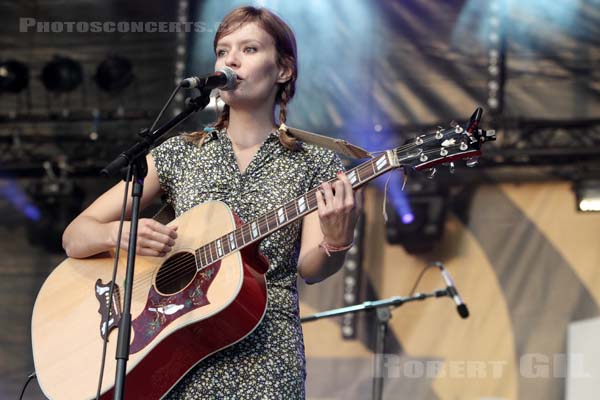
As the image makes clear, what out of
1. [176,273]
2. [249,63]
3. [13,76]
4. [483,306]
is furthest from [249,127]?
[13,76]

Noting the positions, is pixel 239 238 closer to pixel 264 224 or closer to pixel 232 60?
pixel 264 224

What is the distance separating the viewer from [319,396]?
6277 millimetres

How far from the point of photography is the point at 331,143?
9.03 ft

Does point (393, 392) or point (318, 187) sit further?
point (393, 392)

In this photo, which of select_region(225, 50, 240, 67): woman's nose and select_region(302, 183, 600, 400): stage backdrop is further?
select_region(302, 183, 600, 400): stage backdrop

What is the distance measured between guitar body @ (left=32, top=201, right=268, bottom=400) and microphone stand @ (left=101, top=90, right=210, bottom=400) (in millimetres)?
170

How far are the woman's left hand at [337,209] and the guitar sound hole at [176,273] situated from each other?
0.43 m

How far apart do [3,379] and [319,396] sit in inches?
85.9

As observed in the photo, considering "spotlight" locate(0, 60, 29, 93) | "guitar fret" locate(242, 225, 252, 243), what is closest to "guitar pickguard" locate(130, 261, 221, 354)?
"guitar fret" locate(242, 225, 252, 243)

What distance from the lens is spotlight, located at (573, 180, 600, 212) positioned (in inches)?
241

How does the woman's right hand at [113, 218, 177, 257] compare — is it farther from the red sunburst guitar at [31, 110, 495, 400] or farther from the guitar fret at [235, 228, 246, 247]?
the guitar fret at [235, 228, 246, 247]

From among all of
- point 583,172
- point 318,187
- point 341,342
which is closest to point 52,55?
→ point 341,342

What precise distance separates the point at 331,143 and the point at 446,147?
1.50 ft

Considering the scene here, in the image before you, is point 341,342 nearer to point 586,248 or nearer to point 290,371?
point 586,248
